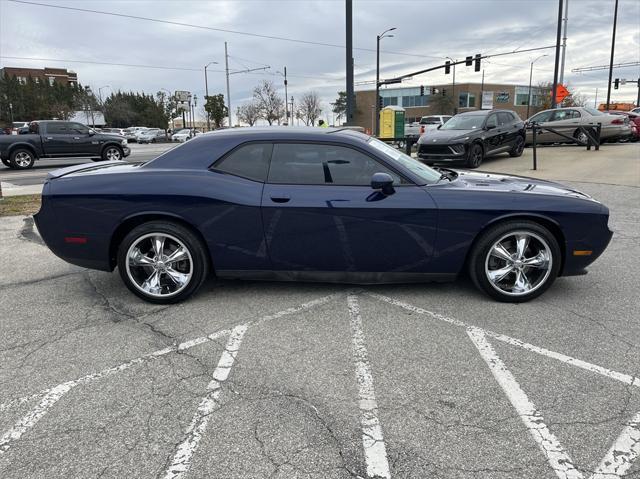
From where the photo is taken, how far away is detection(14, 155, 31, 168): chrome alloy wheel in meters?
16.8

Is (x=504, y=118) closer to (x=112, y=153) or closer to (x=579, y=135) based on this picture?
(x=579, y=135)

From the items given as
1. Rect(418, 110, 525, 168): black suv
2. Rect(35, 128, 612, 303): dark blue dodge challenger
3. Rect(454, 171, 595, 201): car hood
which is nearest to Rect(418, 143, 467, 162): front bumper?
Rect(418, 110, 525, 168): black suv

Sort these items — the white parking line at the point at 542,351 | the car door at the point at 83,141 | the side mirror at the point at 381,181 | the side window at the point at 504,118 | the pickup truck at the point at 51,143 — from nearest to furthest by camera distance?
the white parking line at the point at 542,351 → the side mirror at the point at 381,181 → the side window at the point at 504,118 → the pickup truck at the point at 51,143 → the car door at the point at 83,141

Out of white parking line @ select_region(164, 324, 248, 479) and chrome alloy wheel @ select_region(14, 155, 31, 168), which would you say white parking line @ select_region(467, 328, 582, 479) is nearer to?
white parking line @ select_region(164, 324, 248, 479)

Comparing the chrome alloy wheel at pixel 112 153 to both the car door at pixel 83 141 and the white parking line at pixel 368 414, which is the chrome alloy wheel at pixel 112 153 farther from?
the white parking line at pixel 368 414

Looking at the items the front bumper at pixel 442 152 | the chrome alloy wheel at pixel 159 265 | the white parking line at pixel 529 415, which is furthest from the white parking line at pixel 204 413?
the front bumper at pixel 442 152

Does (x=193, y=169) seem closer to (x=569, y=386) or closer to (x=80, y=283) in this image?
(x=80, y=283)

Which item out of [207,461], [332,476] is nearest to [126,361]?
[207,461]

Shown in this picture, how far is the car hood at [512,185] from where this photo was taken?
161 inches

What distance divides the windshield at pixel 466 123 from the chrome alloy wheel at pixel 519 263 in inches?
407

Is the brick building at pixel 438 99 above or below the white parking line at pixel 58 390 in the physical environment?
above

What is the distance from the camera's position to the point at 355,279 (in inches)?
161

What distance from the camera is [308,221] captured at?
3.90 metres

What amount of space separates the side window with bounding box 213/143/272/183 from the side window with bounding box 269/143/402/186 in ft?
0.25
